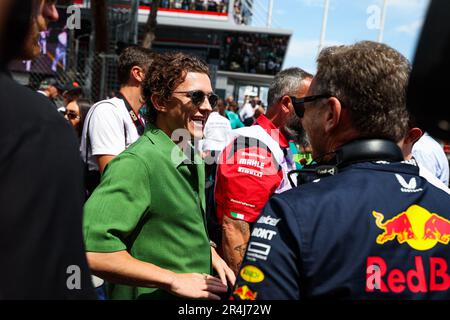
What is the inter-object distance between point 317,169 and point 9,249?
0.94 metres

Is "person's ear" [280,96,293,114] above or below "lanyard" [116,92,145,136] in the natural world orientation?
above

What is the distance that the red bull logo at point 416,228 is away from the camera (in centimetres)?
138

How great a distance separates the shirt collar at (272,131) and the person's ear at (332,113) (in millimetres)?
1492

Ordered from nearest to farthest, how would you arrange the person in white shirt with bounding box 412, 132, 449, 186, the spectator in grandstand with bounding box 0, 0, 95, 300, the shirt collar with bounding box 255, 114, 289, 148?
the spectator in grandstand with bounding box 0, 0, 95, 300 → the shirt collar with bounding box 255, 114, 289, 148 → the person in white shirt with bounding box 412, 132, 449, 186

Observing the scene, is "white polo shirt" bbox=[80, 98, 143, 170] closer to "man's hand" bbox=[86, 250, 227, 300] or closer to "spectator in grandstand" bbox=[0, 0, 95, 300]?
"man's hand" bbox=[86, 250, 227, 300]

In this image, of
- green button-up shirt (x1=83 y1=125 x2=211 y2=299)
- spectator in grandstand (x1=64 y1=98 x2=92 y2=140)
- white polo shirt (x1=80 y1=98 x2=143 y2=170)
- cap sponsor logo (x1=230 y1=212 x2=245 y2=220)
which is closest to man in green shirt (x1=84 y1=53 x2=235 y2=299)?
green button-up shirt (x1=83 y1=125 x2=211 y2=299)

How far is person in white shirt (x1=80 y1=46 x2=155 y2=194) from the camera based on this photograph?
370 centimetres

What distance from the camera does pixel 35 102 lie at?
3.09ft

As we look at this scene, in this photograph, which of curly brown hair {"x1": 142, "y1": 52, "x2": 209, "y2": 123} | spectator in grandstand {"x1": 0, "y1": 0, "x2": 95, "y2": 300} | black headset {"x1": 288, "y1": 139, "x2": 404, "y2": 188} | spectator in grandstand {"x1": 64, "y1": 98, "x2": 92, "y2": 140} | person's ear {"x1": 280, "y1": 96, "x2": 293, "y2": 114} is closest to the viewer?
spectator in grandstand {"x1": 0, "y1": 0, "x2": 95, "y2": 300}

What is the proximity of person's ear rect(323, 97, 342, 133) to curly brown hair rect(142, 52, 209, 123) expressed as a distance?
107cm

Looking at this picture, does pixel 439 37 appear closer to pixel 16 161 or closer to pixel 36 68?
pixel 16 161

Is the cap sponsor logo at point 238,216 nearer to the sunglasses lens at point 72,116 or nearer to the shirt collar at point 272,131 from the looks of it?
the shirt collar at point 272,131

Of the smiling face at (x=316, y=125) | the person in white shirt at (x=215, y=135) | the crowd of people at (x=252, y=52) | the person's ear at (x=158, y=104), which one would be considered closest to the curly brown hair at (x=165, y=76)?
the person's ear at (x=158, y=104)

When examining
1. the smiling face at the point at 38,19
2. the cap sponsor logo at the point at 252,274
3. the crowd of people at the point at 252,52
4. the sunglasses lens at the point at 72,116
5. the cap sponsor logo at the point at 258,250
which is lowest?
the crowd of people at the point at 252,52
